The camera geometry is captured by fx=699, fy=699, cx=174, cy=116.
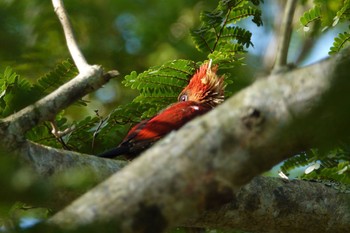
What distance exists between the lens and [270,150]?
143 centimetres

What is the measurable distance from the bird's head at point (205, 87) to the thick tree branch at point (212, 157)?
2.44 meters

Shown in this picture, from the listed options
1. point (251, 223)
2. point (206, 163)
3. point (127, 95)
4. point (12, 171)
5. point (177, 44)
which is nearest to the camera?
point (12, 171)

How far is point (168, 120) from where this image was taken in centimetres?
395

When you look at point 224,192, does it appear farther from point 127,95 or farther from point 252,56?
point 127,95

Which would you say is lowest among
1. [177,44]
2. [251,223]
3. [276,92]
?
[251,223]

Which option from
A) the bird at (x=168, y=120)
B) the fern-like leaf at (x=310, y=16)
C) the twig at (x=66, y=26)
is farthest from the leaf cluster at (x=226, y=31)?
the twig at (x=66, y=26)

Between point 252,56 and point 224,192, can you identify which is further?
point 252,56

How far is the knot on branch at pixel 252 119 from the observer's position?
1417 mm

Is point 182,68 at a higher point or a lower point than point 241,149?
higher

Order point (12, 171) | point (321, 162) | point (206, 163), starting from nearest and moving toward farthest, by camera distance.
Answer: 1. point (12, 171)
2. point (206, 163)
3. point (321, 162)

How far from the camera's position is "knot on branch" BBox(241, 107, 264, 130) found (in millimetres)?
1417

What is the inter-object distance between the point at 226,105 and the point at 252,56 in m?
2.18

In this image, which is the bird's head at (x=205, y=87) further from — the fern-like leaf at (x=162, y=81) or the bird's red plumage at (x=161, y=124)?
the bird's red plumage at (x=161, y=124)

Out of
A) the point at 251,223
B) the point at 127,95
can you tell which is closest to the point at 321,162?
the point at 251,223
